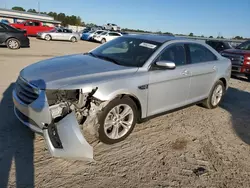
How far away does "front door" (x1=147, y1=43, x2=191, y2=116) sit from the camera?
3.74 m

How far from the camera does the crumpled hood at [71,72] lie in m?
3.01

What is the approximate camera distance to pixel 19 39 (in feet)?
43.2

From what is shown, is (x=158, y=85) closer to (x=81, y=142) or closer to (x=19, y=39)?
(x=81, y=142)

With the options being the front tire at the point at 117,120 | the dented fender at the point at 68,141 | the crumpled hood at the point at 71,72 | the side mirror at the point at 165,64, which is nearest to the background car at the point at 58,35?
the crumpled hood at the point at 71,72

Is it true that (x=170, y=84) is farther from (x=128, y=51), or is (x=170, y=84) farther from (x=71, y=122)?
(x=71, y=122)

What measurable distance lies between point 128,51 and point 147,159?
2.02 metres

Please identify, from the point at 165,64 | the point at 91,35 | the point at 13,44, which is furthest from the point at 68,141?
the point at 91,35

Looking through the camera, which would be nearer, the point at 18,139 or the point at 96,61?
the point at 18,139

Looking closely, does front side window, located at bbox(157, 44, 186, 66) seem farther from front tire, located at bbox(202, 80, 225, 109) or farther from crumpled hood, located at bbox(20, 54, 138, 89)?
front tire, located at bbox(202, 80, 225, 109)

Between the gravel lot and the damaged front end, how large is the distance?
238 millimetres

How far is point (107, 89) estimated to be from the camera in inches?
124

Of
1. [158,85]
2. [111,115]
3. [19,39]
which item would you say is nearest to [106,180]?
[111,115]

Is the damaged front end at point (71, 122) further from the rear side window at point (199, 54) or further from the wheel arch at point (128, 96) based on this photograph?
the rear side window at point (199, 54)

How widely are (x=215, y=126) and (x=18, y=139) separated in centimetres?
354
